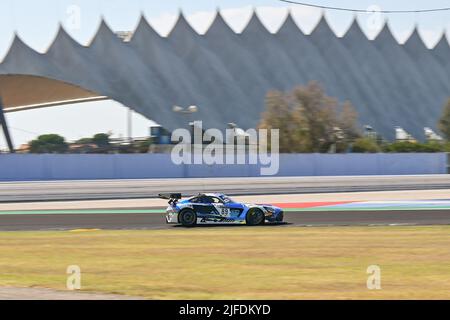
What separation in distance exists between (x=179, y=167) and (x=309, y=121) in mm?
21790

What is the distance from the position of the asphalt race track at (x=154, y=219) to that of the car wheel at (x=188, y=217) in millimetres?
395

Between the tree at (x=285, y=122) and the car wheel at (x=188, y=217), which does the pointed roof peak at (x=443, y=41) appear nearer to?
the tree at (x=285, y=122)

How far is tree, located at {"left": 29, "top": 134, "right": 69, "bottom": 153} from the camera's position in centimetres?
5981

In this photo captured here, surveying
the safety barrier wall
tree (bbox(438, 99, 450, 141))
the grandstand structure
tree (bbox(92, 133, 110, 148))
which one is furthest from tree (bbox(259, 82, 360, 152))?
tree (bbox(438, 99, 450, 141))

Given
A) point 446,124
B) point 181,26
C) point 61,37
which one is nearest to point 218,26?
point 181,26

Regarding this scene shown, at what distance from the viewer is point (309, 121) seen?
70750mm

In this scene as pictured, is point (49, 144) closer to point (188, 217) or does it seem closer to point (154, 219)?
point (154, 219)

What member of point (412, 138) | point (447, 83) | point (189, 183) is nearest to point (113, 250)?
point (189, 183)

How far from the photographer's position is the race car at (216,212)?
21.8m

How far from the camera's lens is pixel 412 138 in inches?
4205

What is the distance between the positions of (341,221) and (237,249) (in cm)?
705

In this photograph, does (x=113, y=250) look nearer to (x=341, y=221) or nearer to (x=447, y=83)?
(x=341, y=221)

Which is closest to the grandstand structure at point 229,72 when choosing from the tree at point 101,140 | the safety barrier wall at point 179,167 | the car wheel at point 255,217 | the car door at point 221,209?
the tree at point 101,140

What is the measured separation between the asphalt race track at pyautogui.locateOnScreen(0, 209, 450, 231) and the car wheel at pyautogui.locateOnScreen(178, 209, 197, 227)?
0.39 metres
